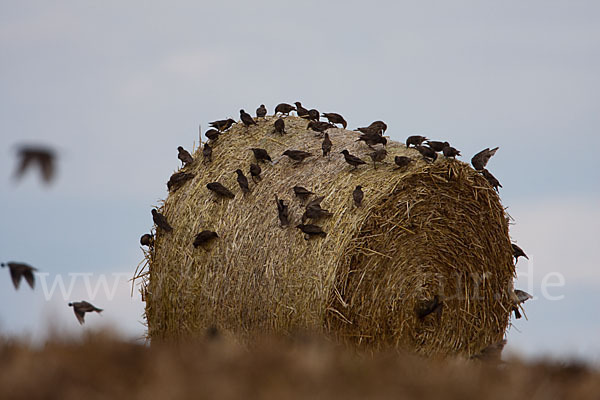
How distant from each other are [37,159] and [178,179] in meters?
3.03

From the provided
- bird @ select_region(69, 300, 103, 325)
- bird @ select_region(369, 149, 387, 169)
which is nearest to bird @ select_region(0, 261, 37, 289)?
bird @ select_region(69, 300, 103, 325)

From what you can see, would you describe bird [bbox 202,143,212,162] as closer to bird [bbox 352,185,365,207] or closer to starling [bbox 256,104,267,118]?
starling [bbox 256,104,267,118]

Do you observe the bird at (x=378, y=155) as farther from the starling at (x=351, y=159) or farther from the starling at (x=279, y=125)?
the starling at (x=279, y=125)

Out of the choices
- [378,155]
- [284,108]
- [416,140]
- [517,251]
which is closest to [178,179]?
[284,108]

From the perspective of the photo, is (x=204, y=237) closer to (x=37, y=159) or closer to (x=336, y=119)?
(x=336, y=119)

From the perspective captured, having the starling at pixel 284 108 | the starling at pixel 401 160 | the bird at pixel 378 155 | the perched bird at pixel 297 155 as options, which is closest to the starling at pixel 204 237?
the perched bird at pixel 297 155

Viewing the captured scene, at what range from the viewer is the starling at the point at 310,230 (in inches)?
233

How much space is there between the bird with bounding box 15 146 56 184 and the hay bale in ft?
7.23

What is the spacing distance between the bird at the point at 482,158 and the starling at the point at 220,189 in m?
2.41

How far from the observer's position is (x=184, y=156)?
795 cm

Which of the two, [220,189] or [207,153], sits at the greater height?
[207,153]

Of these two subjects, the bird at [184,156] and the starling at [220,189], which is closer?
the starling at [220,189]

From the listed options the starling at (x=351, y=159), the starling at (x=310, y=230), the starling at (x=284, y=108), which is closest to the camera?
the starling at (x=310, y=230)

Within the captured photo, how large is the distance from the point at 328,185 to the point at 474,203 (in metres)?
1.55
